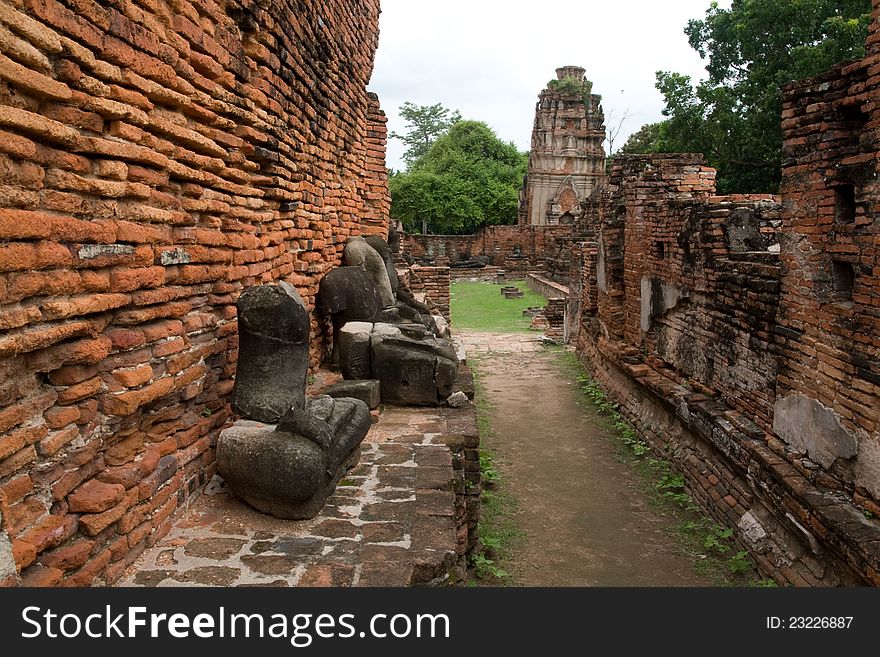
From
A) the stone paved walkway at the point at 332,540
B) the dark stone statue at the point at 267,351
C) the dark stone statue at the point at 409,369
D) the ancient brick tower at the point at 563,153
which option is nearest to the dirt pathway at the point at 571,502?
the dark stone statue at the point at 409,369

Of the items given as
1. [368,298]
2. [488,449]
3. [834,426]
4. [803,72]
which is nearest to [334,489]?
[368,298]

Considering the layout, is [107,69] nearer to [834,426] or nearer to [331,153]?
[331,153]

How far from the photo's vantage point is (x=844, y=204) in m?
4.64

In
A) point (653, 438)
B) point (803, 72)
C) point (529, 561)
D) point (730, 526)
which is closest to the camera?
point (529, 561)

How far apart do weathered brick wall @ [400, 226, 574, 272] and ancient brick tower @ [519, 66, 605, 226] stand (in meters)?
4.68

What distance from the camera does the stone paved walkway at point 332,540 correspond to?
2.90 metres

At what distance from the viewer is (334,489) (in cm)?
382

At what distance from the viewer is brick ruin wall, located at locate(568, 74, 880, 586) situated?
4270mm

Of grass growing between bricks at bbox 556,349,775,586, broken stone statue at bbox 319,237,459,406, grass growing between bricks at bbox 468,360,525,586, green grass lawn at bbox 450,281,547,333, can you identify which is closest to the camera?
grass growing between bricks at bbox 468,360,525,586

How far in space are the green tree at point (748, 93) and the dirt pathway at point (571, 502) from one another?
36.7ft

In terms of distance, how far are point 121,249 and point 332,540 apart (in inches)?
62.1

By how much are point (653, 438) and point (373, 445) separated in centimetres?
445

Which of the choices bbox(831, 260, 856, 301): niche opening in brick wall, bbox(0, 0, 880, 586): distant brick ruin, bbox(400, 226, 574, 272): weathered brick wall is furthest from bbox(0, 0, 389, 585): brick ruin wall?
bbox(400, 226, 574, 272): weathered brick wall

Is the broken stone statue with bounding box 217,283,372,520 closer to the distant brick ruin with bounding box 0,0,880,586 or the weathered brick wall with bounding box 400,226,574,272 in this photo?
the distant brick ruin with bounding box 0,0,880,586
